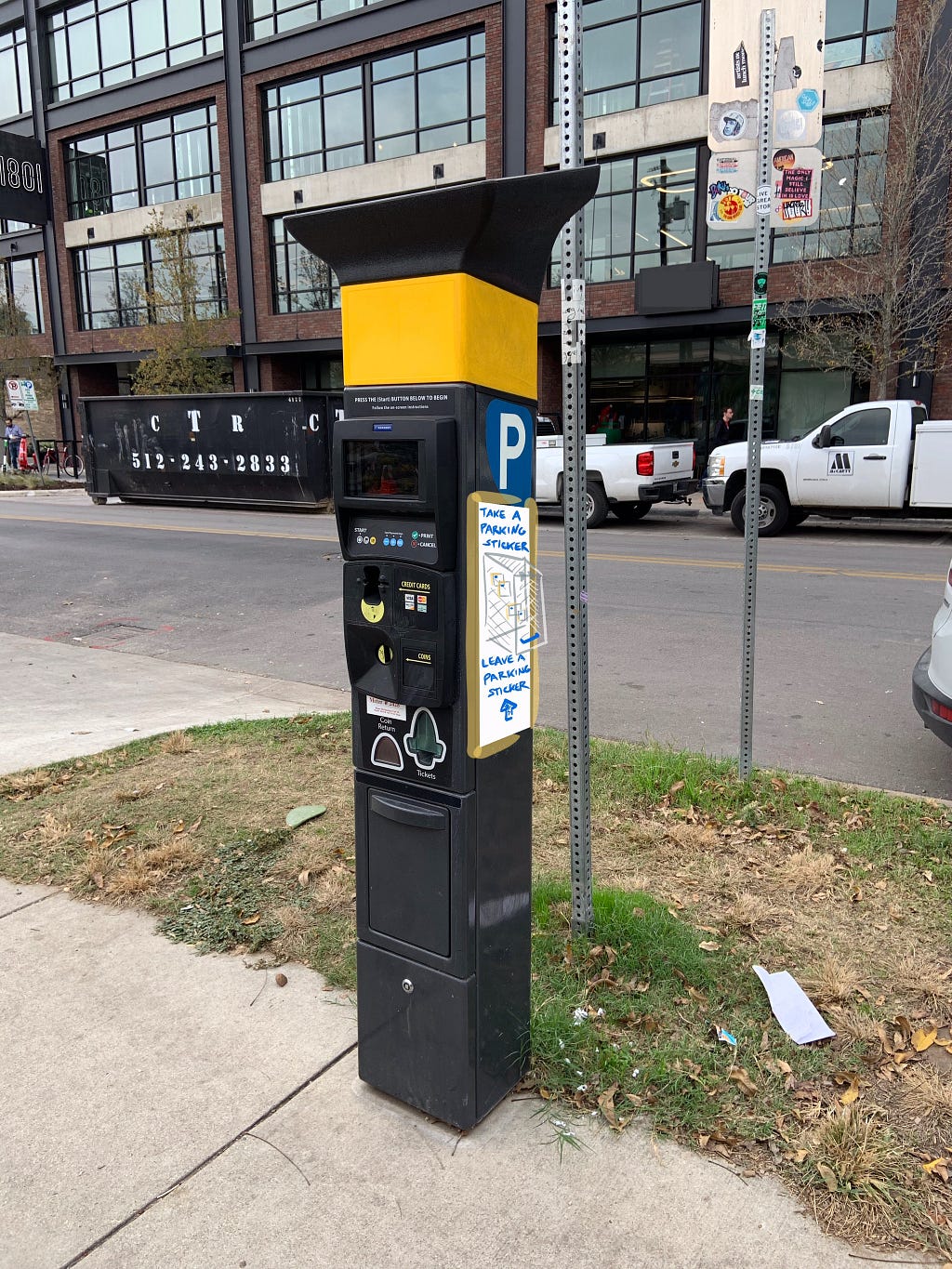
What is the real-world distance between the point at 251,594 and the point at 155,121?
29.1 meters

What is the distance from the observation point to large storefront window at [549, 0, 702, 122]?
22.2 metres

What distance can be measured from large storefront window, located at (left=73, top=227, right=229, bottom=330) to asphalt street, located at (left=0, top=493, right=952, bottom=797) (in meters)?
16.7

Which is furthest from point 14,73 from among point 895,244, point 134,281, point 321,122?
point 895,244

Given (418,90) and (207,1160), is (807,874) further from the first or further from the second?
(418,90)

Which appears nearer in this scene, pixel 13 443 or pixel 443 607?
pixel 443 607

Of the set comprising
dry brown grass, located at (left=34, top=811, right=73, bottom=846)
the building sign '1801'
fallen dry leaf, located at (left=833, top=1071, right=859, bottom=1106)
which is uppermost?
the building sign '1801'

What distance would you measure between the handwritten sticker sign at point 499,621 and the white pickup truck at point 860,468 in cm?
1198

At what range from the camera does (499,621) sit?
8.11 feet

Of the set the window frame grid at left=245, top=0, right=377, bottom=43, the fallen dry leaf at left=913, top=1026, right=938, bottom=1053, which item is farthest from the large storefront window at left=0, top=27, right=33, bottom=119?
the fallen dry leaf at left=913, top=1026, right=938, bottom=1053

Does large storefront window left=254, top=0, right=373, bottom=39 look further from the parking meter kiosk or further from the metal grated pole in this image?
the parking meter kiosk

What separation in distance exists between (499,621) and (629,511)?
16.0 metres

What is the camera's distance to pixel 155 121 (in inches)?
1300

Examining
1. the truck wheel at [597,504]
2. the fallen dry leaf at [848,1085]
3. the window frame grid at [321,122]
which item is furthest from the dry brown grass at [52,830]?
the window frame grid at [321,122]

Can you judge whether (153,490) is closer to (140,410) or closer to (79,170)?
(140,410)
